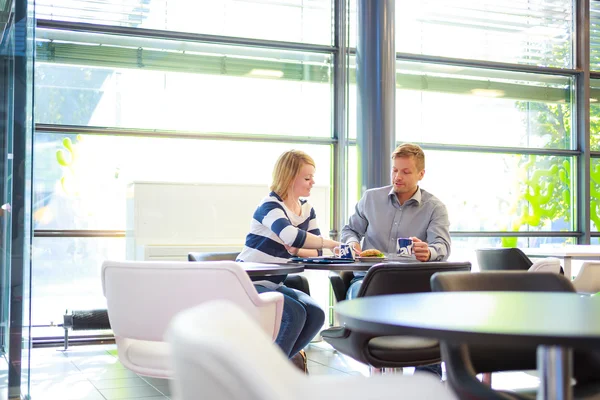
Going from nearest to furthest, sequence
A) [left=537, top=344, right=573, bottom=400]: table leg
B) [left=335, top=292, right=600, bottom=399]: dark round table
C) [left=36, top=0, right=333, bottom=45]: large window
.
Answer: [left=335, top=292, right=600, bottom=399]: dark round table, [left=537, top=344, right=573, bottom=400]: table leg, [left=36, top=0, right=333, bottom=45]: large window

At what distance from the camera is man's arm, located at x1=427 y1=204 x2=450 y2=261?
391 centimetres

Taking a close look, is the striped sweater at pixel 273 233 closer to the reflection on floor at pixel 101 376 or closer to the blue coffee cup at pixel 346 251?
the blue coffee cup at pixel 346 251

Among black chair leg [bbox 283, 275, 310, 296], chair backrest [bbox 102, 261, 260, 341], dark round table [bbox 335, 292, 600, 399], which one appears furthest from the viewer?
black chair leg [bbox 283, 275, 310, 296]

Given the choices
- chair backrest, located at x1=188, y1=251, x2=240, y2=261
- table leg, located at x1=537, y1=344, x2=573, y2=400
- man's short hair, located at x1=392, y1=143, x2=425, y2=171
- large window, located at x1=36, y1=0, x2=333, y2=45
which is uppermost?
large window, located at x1=36, y1=0, x2=333, y2=45

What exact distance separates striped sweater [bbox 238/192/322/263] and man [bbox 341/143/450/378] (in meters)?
0.37

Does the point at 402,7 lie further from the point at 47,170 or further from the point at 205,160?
the point at 47,170

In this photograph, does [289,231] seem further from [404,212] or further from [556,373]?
[556,373]

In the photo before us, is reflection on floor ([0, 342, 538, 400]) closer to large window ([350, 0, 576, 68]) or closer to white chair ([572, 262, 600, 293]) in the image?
white chair ([572, 262, 600, 293])

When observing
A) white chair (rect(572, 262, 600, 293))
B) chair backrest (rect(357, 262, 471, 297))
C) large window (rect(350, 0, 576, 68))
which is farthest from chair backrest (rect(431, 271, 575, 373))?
large window (rect(350, 0, 576, 68))

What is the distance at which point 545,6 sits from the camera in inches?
333

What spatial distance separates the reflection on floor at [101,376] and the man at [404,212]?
118cm

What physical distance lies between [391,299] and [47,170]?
5139 mm

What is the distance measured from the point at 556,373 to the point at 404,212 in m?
2.69

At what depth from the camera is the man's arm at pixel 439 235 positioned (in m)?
3.91
